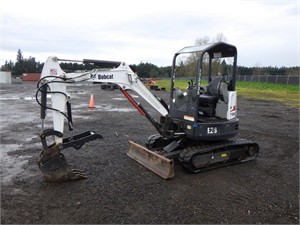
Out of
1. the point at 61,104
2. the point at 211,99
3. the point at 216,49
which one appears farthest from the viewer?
the point at 216,49

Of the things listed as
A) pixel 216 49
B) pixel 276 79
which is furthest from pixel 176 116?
pixel 276 79

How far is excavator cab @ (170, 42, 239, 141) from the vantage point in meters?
6.17

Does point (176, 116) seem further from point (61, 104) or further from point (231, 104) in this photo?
point (61, 104)

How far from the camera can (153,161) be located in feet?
20.3

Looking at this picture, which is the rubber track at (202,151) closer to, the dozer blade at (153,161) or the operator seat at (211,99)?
the dozer blade at (153,161)

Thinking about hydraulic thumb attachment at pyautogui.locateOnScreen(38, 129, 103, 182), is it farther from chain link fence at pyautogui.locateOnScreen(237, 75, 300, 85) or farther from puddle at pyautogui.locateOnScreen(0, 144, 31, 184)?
chain link fence at pyautogui.locateOnScreen(237, 75, 300, 85)

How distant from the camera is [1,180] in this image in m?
5.45

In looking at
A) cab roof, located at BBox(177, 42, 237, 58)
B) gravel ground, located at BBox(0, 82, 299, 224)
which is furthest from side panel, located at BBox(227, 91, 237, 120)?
gravel ground, located at BBox(0, 82, 299, 224)

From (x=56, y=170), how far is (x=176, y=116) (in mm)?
2827

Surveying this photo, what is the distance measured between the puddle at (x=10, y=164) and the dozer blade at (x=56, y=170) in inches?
30.0

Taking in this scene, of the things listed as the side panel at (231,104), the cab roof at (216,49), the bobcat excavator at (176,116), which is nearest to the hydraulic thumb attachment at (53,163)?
the bobcat excavator at (176,116)

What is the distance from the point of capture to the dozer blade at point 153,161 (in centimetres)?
567

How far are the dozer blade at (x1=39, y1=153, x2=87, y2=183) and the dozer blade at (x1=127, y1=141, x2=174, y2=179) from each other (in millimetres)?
1687

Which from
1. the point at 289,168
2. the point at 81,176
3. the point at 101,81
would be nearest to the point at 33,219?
the point at 81,176
